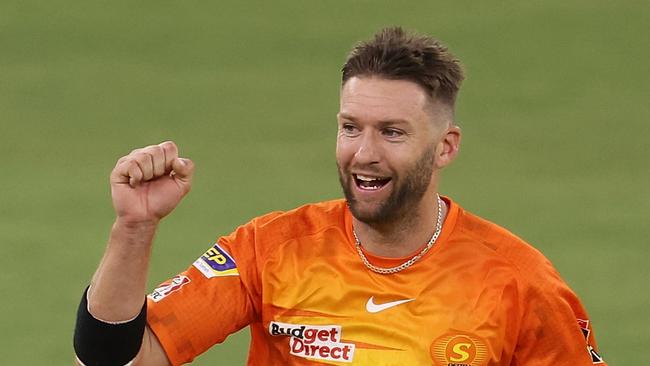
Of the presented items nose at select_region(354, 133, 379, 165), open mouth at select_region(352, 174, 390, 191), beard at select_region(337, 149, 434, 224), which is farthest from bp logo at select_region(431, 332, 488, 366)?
nose at select_region(354, 133, 379, 165)

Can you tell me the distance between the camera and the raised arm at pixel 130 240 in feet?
17.3

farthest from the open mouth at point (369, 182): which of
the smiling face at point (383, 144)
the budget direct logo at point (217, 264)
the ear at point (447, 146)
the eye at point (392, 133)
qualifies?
the budget direct logo at point (217, 264)

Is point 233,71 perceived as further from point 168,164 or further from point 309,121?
point 168,164

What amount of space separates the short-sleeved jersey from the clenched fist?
19.0 inches

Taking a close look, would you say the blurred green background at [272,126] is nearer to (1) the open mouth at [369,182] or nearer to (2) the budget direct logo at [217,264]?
(2) the budget direct logo at [217,264]

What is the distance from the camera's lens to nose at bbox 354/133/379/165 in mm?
5578

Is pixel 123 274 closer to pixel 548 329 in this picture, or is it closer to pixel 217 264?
pixel 217 264

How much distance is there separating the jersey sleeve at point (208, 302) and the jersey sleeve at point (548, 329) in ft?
3.06

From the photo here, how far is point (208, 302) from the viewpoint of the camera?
5.71 metres

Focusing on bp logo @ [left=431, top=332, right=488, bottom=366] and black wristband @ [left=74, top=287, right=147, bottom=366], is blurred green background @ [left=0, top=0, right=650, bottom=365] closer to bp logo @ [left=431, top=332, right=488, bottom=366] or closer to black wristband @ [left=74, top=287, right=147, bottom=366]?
bp logo @ [left=431, top=332, right=488, bottom=366]

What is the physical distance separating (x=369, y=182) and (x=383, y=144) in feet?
0.46

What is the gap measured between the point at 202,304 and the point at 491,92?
5970 millimetres

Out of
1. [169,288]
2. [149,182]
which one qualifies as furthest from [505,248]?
[149,182]

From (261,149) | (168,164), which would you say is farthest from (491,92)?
(168,164)
